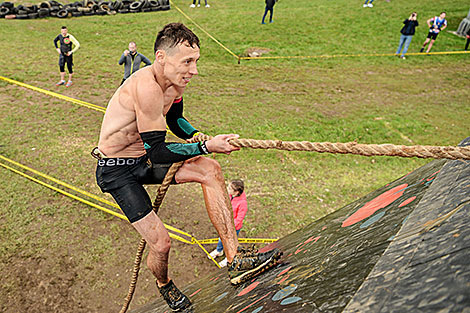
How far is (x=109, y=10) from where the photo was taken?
19000mm

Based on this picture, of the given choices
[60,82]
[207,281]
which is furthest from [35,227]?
[60,82]

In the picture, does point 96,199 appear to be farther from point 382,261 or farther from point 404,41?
point 404,41

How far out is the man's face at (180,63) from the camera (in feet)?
8.66

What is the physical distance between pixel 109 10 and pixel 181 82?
19.4 m

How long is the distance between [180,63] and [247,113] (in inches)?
277

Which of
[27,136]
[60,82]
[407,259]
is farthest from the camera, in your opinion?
[60,82]

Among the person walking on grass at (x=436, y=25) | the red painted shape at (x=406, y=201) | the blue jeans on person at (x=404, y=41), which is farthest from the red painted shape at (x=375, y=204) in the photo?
the person walking on grass at (x=436, y=25)

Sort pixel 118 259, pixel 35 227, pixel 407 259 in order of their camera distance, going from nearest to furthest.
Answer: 1. pixel 407 259
2. pixel 118 259
3. pixel 35 227

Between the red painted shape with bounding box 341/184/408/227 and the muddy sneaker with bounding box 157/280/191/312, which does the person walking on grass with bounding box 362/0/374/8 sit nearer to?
the red painted shape with bounding box 341/184/408/227

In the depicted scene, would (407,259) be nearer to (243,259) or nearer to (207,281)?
(243,259)

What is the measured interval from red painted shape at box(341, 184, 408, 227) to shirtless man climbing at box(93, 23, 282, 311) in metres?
0.73

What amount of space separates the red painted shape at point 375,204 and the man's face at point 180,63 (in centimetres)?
185

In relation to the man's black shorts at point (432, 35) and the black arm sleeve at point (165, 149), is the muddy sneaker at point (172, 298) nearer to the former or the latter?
the black arm sleeve at point (165, 149)

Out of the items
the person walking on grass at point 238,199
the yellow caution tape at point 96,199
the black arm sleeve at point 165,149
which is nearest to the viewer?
the black arm sleeve at point 165,149
